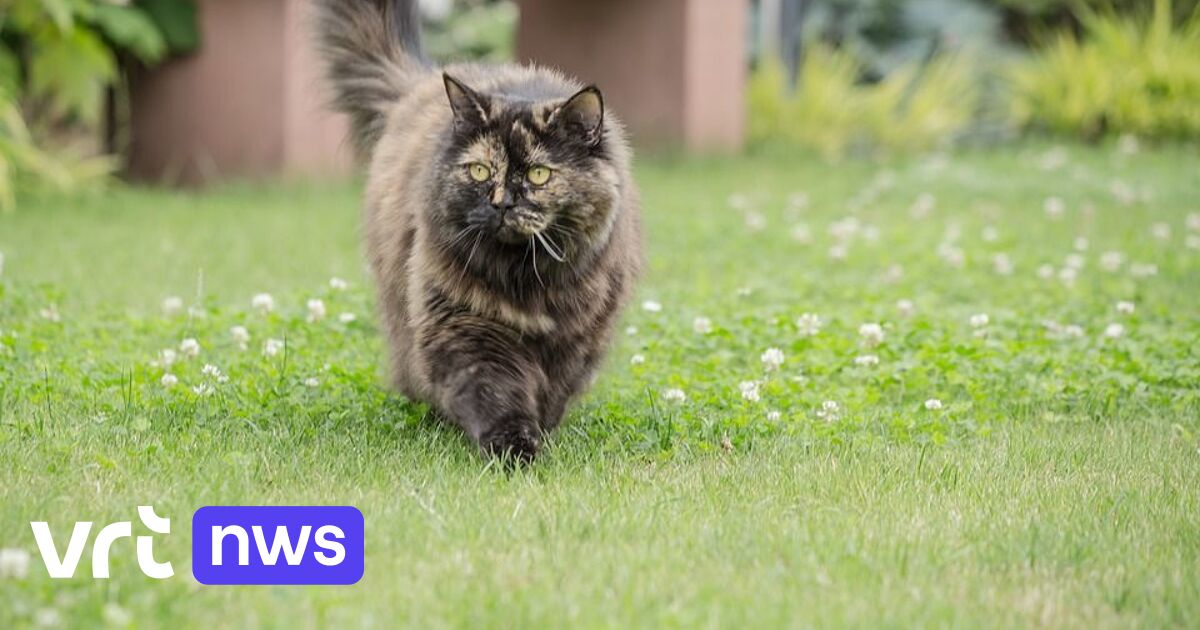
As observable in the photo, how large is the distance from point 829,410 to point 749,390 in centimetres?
30

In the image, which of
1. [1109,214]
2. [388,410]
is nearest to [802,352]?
[388,410]

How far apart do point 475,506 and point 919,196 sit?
8434mm

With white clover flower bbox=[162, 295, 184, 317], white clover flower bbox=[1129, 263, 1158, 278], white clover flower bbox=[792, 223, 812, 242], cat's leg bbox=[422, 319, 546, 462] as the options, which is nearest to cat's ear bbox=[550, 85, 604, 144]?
cat's leg bbox=[422, 319, 546, 462]

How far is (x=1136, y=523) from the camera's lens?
3.70m

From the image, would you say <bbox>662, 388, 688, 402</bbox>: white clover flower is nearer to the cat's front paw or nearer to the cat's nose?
the cat's front paw

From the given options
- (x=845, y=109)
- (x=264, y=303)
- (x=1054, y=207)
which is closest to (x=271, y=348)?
(x=264, y=303)

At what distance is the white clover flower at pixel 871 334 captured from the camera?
18.9 feet

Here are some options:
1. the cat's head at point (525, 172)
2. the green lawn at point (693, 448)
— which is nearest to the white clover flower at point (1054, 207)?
the green lawn at point (693, 448)

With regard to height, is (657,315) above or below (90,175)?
above

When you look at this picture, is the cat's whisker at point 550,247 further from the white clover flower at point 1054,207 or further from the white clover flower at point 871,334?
the white clover flower at point 1054,207

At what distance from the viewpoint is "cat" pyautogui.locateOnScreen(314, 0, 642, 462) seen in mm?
4051

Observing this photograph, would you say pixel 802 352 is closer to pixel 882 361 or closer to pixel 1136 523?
pixel 882 361

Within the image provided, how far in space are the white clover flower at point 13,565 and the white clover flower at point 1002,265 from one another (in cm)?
620

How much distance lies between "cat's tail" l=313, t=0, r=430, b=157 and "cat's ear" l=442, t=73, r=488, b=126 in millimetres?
1394
